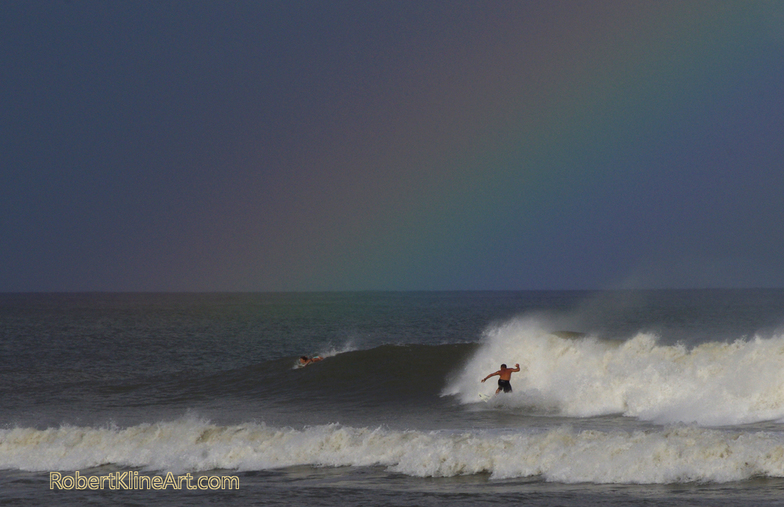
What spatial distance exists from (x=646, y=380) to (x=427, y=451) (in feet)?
29.7

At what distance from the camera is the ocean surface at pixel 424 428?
36.2ft

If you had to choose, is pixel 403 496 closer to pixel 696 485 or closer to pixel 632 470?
pixel 632 470

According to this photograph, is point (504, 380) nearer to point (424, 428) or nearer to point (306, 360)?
point (424, 428)

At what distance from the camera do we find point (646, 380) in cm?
1928

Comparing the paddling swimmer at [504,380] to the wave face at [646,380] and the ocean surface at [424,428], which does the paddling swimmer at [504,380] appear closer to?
the wave face at [646,380]

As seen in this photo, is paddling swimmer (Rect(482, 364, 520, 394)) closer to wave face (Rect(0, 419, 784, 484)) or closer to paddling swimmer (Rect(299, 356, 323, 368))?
wave face (Rect(0, 419, 784, 484))

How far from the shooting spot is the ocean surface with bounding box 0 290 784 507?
1102 centimetres

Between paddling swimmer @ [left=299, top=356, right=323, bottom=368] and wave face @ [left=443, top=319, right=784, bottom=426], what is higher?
wave face @ [left=443, top=319, right=784, bottom=426]

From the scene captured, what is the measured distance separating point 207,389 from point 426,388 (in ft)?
28.5

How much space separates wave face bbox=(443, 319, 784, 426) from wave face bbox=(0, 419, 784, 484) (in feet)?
12.2

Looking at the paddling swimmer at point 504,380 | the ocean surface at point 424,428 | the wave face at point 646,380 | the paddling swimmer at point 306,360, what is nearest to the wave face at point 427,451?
the ocean surface at point 424,428

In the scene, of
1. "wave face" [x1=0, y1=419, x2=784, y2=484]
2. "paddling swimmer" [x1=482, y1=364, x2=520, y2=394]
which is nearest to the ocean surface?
"wave face" [x1=0, y1=419, x2=784, y2=484]

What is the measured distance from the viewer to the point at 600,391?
1961 centimetres

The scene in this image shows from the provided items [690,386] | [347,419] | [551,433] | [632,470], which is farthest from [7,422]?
[690,386]
